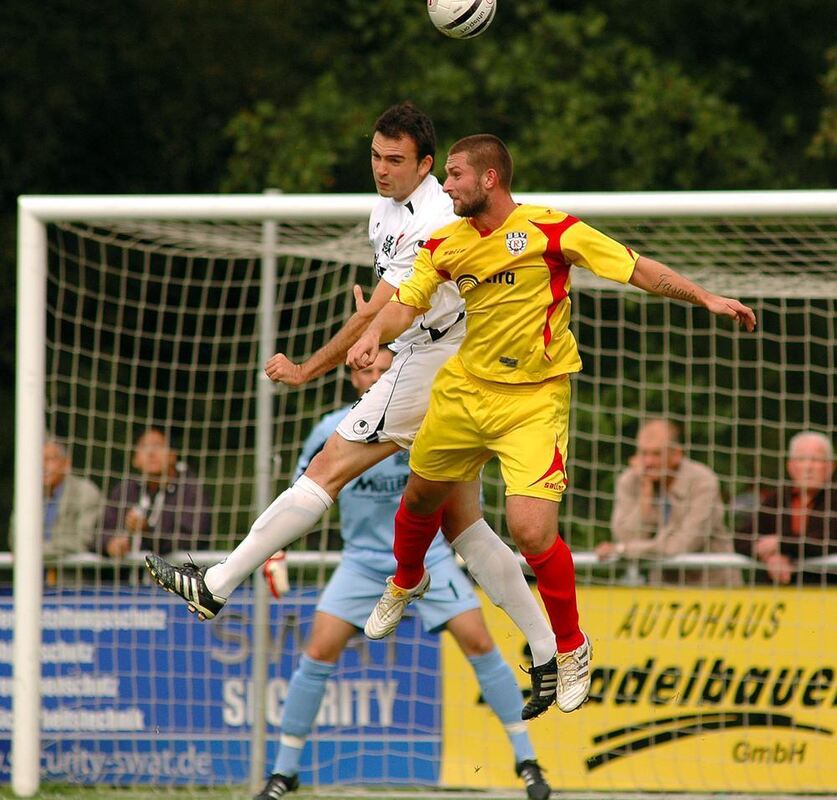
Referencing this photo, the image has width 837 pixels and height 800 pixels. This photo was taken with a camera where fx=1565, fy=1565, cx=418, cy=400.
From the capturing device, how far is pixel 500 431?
5.66 m

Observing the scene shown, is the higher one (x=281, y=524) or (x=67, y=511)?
(x=67, y=511)

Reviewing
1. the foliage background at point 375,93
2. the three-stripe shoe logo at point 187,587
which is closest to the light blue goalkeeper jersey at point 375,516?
the three-stripe shoe logo at point 187,587

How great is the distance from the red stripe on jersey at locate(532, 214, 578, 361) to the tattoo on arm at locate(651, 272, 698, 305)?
38cm

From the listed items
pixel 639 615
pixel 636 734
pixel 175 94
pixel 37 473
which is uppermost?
pixel 175 94

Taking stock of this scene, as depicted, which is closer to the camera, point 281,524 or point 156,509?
point 281,524

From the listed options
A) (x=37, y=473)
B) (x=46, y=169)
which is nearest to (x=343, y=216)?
(x=37, y=473)

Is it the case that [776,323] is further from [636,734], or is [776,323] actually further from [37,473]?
[37,473]

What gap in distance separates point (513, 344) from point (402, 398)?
51 centimetres

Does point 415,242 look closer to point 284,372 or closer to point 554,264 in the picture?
point 554,264

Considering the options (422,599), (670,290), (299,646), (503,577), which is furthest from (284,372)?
(299,646)

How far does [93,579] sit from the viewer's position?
353 inches

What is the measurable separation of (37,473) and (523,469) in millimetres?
3228

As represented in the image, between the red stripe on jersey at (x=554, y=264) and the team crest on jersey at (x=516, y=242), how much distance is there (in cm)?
6

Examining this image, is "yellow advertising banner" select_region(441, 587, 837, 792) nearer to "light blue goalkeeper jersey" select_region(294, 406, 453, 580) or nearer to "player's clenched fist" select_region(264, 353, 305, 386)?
"light blue goalkeeper jersey" select_region(294, 406, 453, 580)
